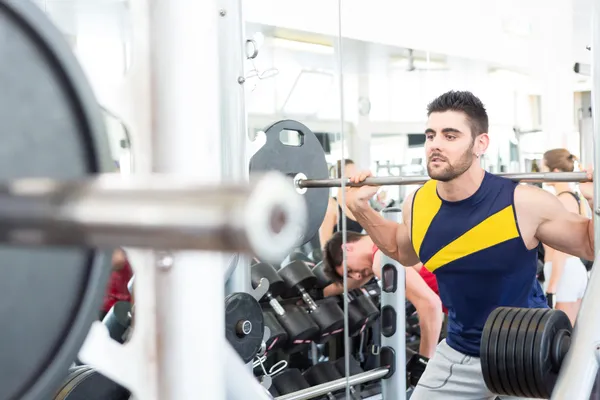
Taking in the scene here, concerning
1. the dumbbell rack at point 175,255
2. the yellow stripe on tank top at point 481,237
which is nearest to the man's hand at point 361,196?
the yellow stripe on tank top at point 481,237

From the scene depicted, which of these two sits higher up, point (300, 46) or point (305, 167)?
point (300, 46)

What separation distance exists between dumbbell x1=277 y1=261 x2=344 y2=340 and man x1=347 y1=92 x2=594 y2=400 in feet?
2.67

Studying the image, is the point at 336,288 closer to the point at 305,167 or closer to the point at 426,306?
the point at 426,306

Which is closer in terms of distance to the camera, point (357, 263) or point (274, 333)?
point (274, 333)

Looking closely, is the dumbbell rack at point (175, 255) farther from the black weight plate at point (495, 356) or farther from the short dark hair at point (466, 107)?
the short dark hair at point (466, 107)

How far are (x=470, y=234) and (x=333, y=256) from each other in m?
0.99

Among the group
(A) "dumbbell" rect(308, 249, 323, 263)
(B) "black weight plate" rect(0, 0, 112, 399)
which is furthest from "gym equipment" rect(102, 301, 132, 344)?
(B) "black weight plate" rect(0, 0, 112, 399)

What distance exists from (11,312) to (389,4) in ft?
9.55

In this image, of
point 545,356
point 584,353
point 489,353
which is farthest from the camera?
point 489,353

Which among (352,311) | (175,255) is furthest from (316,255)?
(175,255)

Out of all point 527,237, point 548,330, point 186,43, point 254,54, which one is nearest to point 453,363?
point 527,237

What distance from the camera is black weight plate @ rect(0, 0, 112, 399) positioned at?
1.16 ft

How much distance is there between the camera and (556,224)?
1.83 meters

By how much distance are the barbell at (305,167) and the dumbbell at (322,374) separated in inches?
36.3
